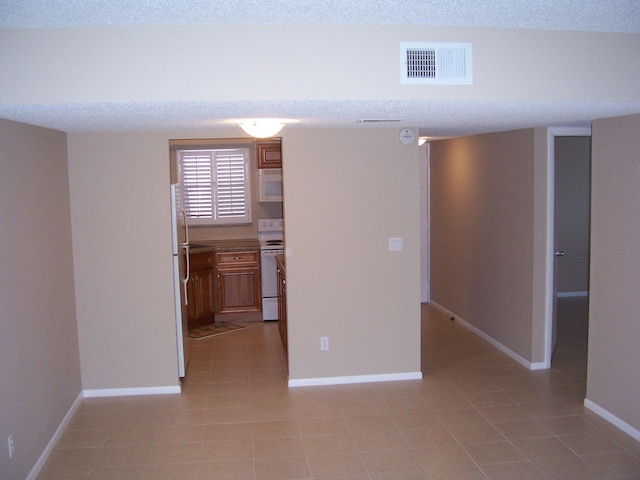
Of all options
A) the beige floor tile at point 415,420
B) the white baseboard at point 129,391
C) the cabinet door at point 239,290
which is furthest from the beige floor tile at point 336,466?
the cabinet door at point 239,290

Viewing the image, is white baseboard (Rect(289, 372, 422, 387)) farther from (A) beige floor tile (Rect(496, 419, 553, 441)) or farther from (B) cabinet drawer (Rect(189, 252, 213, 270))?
(B) cabinet drawer (Rect(189, 252, 213, 270))

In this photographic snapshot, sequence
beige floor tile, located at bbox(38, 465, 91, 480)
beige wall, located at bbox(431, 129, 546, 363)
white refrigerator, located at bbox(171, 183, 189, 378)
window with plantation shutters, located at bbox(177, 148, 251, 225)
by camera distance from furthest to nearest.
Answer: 1. window with plantation shutters, located at bbox(177, 148, 251, 225)
2. beige wall, located at bbox(431, 129, 546, 363)
3. white refrigerator, located at bbox(171, 183, 189, 378)
4. beige floor tile, located at bbox(38, 465, 91, 480)

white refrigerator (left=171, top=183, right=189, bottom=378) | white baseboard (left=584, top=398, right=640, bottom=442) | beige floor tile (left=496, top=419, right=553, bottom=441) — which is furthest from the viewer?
white refrigerator (left=171, top=183, right=189, bottom=378)

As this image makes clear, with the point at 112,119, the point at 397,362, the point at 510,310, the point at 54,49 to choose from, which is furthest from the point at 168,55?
the point at 510,310

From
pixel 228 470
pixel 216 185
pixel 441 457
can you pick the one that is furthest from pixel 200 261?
pixel 441 457

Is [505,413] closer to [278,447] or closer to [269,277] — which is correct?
[278,447]

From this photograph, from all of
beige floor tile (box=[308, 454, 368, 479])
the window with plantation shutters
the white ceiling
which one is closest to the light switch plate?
the white ceiling

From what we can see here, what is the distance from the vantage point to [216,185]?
7844mm

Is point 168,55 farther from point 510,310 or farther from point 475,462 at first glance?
point 510,310

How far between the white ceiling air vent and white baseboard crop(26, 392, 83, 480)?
122 inches

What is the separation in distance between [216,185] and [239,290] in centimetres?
146

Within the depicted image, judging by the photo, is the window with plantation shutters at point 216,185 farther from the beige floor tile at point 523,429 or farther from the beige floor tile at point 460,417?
the beige floor tile at point 523,429

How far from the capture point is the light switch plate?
200 inches

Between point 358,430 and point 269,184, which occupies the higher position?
point 269,184
